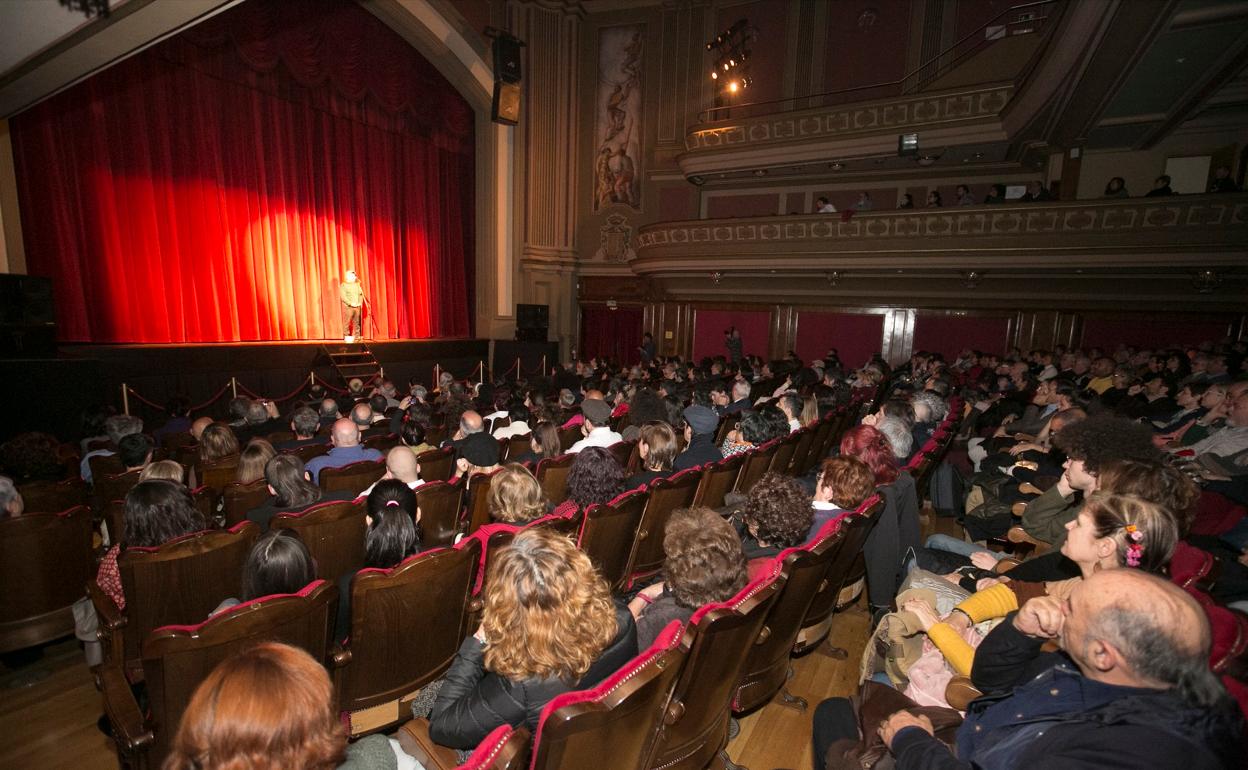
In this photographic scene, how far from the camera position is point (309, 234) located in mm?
11844

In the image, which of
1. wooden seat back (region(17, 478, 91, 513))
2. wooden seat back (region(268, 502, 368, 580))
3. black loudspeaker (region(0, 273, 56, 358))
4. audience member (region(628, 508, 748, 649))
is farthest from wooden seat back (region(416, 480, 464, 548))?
black loudspeaker (region(0, 273, 56, 358))

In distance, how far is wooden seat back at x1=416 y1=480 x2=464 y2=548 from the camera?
9.93 ft

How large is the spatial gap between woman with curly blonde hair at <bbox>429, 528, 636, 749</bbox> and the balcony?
10975mm

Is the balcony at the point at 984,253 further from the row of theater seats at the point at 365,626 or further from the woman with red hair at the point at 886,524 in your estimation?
the row of theater seats at the point at 365,626

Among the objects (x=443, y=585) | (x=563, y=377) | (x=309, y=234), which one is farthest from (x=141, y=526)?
(x=309, y=234)

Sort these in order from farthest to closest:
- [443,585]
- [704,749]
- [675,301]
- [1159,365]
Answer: [675,301]
[1159,365]
[443,585]
[704,749]

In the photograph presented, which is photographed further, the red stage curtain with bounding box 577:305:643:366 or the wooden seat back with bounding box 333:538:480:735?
the red stage curtain with bounding box 577:305:643:366

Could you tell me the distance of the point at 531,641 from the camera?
1407 millimetres

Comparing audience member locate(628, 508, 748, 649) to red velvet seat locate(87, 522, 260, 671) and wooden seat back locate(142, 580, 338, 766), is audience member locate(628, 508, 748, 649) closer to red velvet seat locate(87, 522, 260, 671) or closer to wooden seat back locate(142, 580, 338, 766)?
wooden seat back locate(142, 580, 338, 766)

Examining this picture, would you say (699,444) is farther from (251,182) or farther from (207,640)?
(251,182)

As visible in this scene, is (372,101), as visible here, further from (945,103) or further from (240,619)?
(240,619)

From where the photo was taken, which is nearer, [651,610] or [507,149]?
[651,610]

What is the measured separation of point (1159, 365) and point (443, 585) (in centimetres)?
798

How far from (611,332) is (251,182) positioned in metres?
8.61
